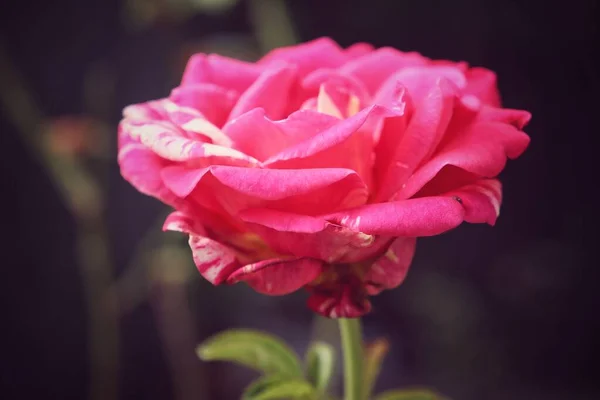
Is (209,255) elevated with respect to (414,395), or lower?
elevated

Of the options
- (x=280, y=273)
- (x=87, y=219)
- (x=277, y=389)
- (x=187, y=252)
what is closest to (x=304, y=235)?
(x=280, y=273)

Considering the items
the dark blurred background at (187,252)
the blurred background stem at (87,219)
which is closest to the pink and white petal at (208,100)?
the dark blurred background at (187,252)

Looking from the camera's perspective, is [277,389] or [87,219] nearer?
[277,389]

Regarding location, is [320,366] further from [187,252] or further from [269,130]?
[187,252]

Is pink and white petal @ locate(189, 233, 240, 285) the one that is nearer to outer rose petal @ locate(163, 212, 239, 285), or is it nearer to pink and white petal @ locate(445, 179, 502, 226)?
outer rose petal @ locate(163, 212, 239, 285)

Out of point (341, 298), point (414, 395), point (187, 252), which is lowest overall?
Result: point (187, 252)

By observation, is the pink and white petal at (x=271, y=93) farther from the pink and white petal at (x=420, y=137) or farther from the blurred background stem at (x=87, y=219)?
the blurred background stem at (x=87, y=219)
